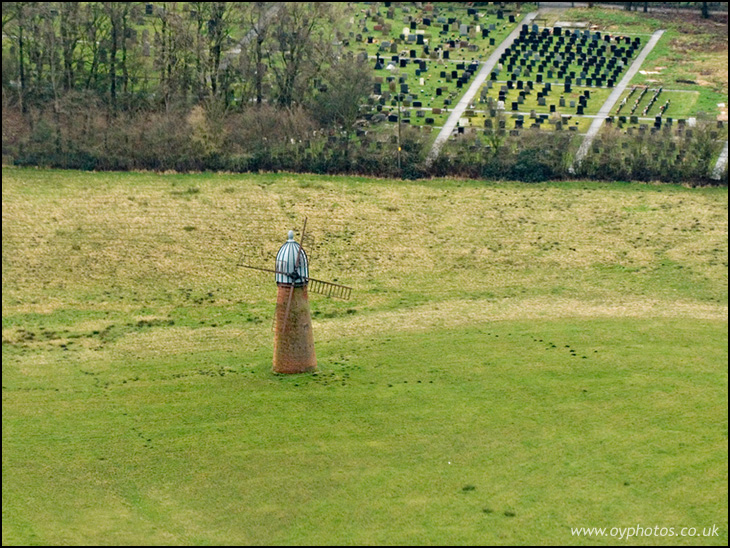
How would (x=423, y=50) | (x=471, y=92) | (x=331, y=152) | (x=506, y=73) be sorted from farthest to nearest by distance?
1. (x=423, y=50)
2. (x=506, y=73)
3. (x=471, y=92)
4. (x=331, y=152)

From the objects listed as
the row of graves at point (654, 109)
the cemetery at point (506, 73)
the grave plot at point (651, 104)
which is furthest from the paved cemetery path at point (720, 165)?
the grave plot at point (651, 104)

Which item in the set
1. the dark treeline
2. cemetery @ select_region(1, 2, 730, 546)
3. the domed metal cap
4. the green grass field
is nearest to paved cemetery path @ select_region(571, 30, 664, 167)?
cemetery @ select_region(1, 2, 730, 546)

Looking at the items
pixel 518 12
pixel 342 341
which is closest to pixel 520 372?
pixel 342 341

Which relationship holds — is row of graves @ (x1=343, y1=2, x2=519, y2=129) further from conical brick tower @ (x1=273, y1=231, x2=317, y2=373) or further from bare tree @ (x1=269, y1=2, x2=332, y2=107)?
conical brick tower @ (x1=273, y1=231, x2=317, y2=373)

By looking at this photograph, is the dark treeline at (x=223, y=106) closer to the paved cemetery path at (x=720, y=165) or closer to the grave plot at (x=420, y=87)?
the paved cemetery path at (x=720, y=165)

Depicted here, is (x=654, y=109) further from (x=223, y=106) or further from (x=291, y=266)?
(x=291, y=266)

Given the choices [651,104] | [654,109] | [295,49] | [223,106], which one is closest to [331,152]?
[223,106]

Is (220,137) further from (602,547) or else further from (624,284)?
(602,547)
